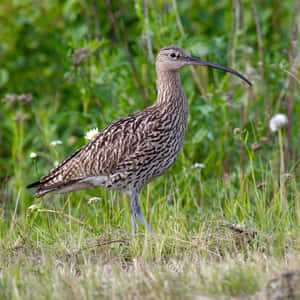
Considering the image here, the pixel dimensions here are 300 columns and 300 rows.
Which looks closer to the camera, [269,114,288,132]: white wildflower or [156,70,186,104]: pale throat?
[269,114,288,132]: white wildflower

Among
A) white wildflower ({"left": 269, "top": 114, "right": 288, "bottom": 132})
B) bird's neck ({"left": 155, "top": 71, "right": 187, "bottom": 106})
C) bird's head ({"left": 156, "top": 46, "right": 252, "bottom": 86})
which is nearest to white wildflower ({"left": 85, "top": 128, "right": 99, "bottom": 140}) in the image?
bird's neck ({"left": 155, "top": 71, "right": 187, "bottom": 106})

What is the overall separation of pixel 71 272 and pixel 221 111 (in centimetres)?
302

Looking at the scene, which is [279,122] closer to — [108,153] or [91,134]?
[108,153]

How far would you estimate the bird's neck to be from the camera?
5.45 m

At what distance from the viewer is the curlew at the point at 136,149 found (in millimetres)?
5207

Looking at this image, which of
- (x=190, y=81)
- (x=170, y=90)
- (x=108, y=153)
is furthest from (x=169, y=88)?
(x=190, y=81)

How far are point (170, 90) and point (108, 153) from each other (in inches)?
35.8

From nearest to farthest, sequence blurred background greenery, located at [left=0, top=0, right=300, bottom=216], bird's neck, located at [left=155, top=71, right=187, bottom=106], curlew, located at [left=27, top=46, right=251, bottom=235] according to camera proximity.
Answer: curlew, located at [left=27, top=46, right=251, bottom=235]
bird's neck, located at [left=155, top=71, right=187, bottom=106]
blurred background greenery, located at [left=0, top=0, right=300, bottom=216]

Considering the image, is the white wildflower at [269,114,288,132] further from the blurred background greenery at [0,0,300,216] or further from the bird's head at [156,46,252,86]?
the bird's head at [156,46,252,86]

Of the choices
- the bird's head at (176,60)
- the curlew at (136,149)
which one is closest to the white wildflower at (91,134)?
the curlew at (136,149)

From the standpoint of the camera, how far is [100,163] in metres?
5.36

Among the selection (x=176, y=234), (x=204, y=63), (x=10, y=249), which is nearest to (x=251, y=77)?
(x=204, y=63)

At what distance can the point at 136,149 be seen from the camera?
17.1 feet

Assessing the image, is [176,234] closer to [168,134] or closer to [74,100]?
[168,134]
